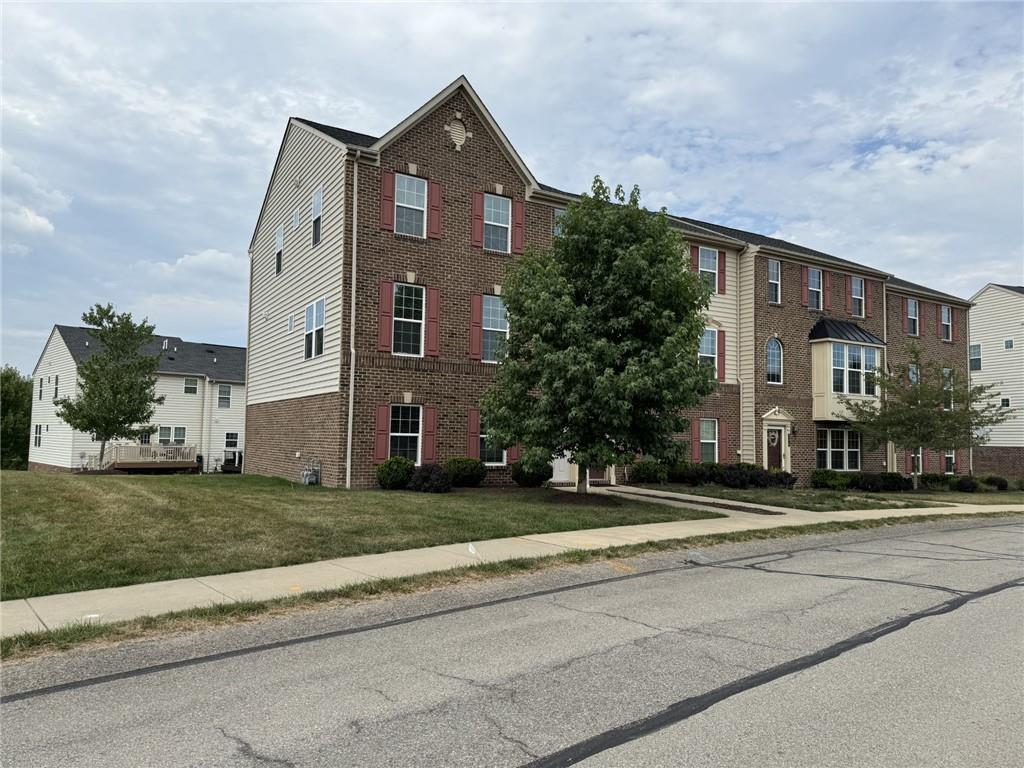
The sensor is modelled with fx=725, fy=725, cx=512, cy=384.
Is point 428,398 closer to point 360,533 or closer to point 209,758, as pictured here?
point 360,533

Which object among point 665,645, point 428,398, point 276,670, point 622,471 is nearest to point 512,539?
point 665,645

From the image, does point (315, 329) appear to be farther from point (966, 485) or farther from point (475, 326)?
point (966, 485)

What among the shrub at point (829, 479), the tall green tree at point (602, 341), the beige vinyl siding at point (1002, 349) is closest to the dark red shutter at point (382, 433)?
the tall green tree at point (602, 341)

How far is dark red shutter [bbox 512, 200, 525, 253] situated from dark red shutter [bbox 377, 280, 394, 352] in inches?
176

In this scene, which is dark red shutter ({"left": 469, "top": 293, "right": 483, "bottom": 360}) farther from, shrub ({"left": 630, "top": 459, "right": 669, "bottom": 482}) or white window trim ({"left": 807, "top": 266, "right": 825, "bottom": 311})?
white window trim ({"left": 807, "top": 266, "right": 825, "bottom": 311})

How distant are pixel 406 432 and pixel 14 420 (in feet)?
157

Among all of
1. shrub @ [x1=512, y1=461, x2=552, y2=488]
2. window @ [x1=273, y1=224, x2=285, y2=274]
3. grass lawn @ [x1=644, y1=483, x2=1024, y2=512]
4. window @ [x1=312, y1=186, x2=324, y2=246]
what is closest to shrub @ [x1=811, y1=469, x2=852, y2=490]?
grass lawn @ [x1=644, y1=483, x2=1024, y2=512]

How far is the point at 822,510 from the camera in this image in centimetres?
1744

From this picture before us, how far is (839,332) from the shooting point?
97.5ft

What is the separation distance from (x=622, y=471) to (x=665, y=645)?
62.5 ft

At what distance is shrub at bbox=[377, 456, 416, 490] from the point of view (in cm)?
1888

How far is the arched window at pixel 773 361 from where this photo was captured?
28719 mm

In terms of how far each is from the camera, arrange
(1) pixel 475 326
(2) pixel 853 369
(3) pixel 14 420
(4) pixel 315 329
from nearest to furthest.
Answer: (1) pixel 475 326, (4) pixel 315 329, (2) pixel 853 369, (3) pixel 14 420

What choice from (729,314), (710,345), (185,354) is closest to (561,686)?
(710,345)
